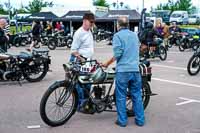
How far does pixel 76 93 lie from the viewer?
20.8 ft

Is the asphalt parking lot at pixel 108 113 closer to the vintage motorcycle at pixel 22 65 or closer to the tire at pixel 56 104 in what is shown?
the tire at pixel 56 104

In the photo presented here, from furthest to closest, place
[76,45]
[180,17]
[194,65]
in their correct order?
[180,17], [194,65], [76,45]

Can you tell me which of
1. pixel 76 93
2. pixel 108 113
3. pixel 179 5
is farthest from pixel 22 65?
pixel 179 5

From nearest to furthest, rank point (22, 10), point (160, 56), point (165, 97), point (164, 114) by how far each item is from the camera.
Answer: point (164, 114)
point (165, 97)
point (160, 56)
point (22, 10)

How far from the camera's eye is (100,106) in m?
6.53

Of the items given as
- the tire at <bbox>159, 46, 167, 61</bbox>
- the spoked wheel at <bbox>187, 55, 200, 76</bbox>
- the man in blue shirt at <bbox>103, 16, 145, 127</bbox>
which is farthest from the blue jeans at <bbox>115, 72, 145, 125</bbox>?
the tire at <bbox>159, 46, 167, 61</bbox>

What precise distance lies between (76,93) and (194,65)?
6825mm

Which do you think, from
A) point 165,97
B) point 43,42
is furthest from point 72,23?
point 165,97

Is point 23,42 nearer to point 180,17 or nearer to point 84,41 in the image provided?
point 84,41

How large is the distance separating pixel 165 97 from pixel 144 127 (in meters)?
2.46

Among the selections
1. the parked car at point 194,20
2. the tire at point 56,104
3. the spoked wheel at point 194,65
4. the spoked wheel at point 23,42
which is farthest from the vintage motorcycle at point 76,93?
the parked car at point 194,20

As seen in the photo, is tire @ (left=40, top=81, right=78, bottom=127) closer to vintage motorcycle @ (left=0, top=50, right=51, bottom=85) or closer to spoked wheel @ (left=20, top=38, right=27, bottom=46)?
vintage motorcycle @ (left=0, top=50, right=51, bottom=85)

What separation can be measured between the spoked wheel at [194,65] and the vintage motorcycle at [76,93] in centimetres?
580

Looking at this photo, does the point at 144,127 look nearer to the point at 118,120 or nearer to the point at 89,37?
the point at 118,120
